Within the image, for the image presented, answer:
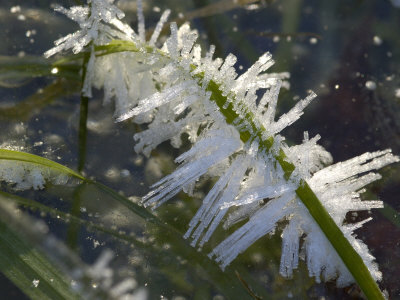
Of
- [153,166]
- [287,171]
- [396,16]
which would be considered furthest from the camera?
[396,16]

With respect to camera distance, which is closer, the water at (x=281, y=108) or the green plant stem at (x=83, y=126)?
the water at (x=281, y=108)

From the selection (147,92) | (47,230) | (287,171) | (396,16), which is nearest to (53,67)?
A: (147,92)

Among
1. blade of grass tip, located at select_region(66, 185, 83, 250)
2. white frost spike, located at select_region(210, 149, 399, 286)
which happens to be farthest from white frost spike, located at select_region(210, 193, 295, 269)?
blade of grass tip, located at select_region(66, 185, 83, 250)

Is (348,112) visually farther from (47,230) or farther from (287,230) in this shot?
(47,230)

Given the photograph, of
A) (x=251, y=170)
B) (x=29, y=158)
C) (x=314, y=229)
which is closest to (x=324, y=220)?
(x=314, y=229)

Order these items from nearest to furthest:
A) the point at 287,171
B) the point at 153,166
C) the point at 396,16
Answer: the point at 287,171, the point at 153,166, the point at 396,16

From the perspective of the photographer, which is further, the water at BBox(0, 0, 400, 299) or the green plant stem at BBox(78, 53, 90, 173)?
the green plant stem at BBox(78, 53, 90, 173)

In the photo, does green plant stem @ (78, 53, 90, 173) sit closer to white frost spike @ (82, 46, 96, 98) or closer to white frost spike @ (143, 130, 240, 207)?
white frost spike @ (82, 46, 96, 98)

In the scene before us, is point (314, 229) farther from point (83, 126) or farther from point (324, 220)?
point (83, 126)

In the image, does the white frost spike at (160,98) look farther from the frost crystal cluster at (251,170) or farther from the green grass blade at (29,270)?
the green grass blade at (29,270)

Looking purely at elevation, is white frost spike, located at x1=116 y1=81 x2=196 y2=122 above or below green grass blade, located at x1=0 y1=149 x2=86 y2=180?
above

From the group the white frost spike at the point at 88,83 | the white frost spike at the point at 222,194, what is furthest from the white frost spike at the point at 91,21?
the white frost spike at the point at 222,194
